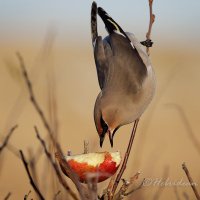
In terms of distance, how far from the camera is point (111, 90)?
3373 millimetres

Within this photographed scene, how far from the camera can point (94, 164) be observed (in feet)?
6.48

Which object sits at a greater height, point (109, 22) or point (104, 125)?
point (109, 22)

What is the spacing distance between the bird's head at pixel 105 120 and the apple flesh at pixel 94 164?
2.58 ft

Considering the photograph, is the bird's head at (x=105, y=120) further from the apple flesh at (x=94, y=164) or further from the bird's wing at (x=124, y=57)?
the apple flesh at (x=94, y=164)

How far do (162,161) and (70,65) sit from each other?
6.66 m

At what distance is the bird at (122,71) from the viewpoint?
345 centimetres

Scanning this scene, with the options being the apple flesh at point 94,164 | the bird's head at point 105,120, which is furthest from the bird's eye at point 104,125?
the apple flesh at point 94,164

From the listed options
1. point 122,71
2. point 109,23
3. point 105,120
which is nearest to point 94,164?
point 105,120

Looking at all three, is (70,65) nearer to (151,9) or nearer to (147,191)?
(147,191)

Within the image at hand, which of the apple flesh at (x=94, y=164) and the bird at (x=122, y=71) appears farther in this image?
the bird at (x=122, y=71)

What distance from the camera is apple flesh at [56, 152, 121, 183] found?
1928 mm

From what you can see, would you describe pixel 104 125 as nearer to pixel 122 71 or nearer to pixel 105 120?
pixel 105 120

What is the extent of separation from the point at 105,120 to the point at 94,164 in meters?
1.11

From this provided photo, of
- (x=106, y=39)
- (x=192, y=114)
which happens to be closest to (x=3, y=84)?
(x=192, y=114)
